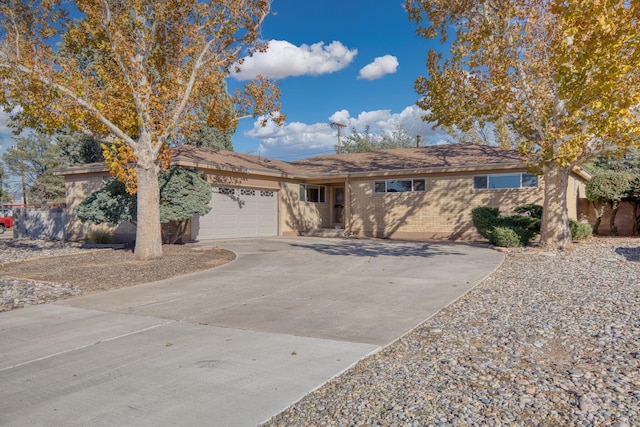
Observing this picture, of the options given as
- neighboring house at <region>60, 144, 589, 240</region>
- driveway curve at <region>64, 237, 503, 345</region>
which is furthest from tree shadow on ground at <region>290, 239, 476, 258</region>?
neighboring house at <region>60, 144, 589, 240</region>

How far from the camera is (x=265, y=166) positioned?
21719 millimetres

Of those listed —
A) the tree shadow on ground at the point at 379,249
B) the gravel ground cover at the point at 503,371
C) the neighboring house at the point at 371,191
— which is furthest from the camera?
the neighboring house at the point at 371,191

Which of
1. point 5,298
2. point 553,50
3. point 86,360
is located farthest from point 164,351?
point 553,50

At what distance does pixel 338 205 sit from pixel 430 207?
250 inches

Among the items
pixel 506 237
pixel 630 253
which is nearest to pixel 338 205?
pixel 506 237

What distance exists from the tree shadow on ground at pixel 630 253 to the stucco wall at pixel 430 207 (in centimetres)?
415

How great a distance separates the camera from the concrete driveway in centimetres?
384

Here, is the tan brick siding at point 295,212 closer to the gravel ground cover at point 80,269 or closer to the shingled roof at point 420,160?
the shingled roof at point 420,160

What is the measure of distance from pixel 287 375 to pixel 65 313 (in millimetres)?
4703

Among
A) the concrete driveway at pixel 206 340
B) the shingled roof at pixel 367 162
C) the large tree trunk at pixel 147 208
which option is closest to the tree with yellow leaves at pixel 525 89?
the shingled roof at pixel 367 162

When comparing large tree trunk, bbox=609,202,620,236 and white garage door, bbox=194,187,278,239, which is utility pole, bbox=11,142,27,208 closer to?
white garage door, bbox=194,187,278,239

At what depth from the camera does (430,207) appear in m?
19.3

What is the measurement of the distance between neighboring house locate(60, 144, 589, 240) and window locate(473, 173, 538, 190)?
3 cm

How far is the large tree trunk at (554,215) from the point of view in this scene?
13.7 metres
